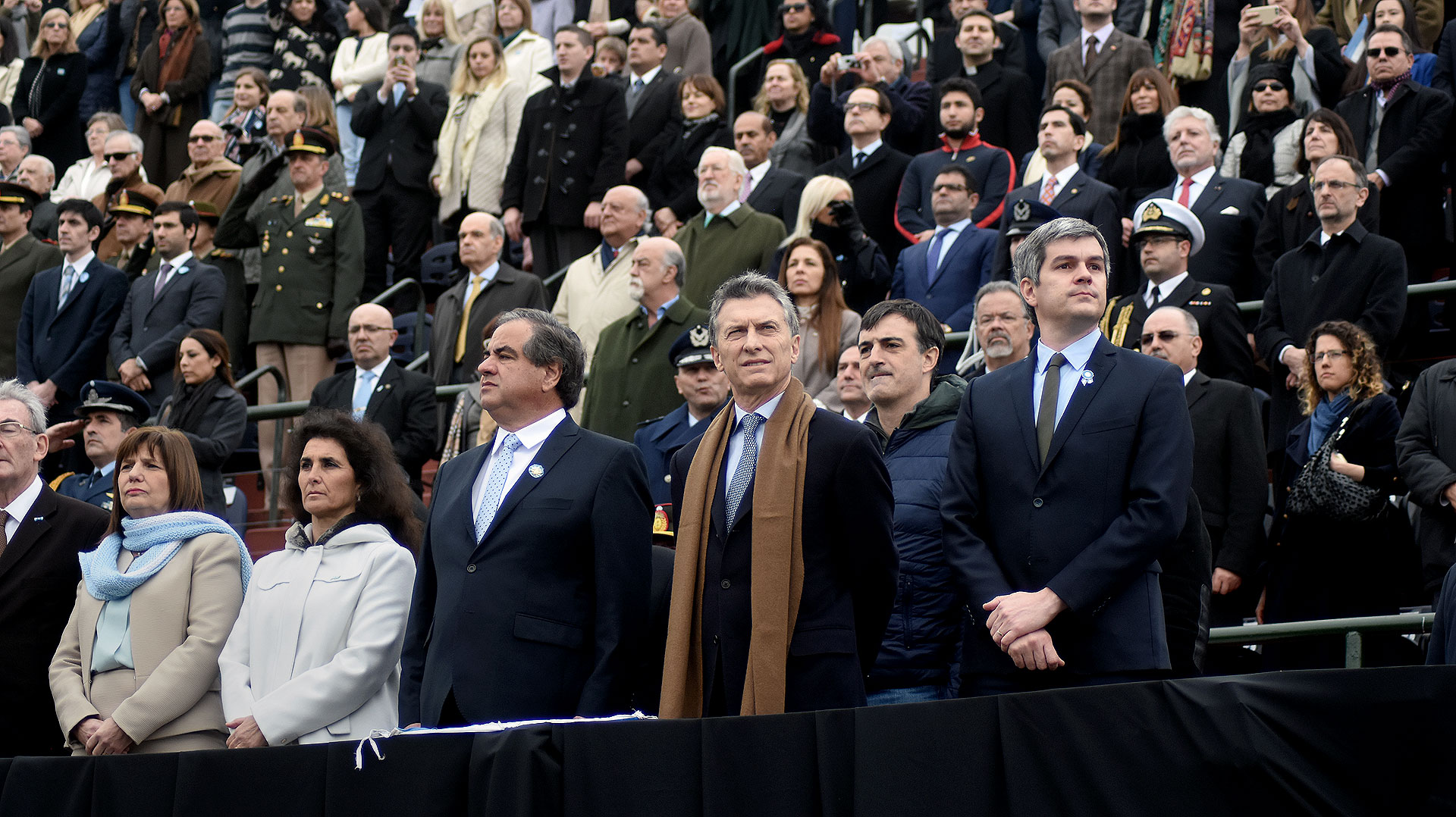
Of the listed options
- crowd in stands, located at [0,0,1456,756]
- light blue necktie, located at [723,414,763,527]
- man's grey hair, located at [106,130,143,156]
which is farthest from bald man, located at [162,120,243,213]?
light blue necktie, located at [723,414,763,527]

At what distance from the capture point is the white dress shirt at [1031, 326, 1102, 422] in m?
4.09

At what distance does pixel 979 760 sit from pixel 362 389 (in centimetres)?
640

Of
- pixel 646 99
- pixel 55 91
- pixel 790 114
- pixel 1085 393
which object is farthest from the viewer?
pixel 55 91

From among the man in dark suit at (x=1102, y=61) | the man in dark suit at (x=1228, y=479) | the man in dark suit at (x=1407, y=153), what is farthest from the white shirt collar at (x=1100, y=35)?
the man in dark suit at (x=1228, y=479)

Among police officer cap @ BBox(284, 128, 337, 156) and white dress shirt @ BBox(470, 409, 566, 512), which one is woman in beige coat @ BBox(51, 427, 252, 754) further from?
police officer cap @ BBox(284, 128, 337, 156)

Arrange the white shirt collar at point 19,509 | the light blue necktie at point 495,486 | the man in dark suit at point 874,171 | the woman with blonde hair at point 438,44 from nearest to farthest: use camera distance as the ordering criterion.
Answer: the light blue necktie at point 495,486
the white shirt collar at point 19,509
the man in dark suit at point 874,171
the woman with blonde hair at point 438,44

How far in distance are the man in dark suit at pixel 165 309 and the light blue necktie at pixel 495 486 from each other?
A: 598 centimetres

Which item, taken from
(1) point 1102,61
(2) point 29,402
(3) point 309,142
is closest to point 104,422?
(2) point 29,402

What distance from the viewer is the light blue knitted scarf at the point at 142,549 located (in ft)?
16.8

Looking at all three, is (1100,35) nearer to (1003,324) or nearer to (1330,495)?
(1330,495)

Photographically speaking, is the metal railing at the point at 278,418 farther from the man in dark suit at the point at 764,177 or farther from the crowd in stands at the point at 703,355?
the man in dark suit at the point at 764,177

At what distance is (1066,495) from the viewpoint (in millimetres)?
3922

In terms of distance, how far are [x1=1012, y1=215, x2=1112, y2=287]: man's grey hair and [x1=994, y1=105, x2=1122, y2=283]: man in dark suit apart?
13.4 ft

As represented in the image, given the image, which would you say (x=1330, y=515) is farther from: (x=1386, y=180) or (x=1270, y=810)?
(x=1270, y=810)
